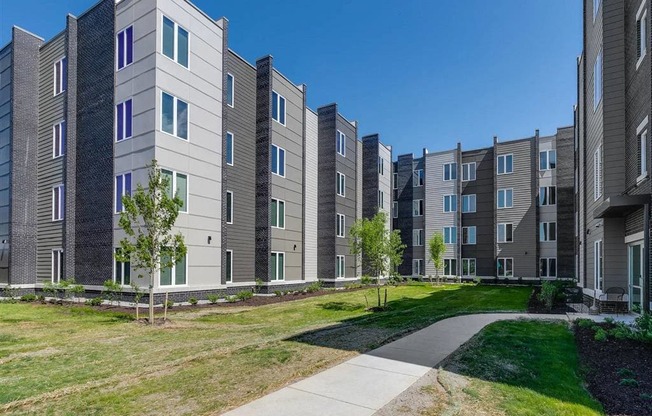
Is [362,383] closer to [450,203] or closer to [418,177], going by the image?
[450,203]

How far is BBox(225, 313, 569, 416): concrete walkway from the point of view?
501cm

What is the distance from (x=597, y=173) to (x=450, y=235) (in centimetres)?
2170

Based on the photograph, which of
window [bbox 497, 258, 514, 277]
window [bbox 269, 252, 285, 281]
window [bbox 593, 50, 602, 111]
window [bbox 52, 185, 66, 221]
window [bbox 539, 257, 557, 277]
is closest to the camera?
window [bbox 593, 50, 602, 111]

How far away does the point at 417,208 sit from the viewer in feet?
129

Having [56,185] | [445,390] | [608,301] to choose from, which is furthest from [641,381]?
[56,185]

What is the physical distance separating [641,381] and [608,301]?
830 cm

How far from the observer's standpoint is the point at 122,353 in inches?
319

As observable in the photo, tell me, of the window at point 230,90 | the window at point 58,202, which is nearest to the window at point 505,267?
the window at point 230,90

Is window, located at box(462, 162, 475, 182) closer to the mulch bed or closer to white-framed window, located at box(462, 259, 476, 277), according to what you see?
white-framed window, located at box(462, 259, 476, 277)

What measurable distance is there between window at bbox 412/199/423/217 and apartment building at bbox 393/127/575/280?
10 centimetres

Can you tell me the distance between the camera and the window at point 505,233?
34.1 m

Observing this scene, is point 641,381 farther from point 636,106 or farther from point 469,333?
point 636,106

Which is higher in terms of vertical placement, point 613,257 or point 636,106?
point 636,106

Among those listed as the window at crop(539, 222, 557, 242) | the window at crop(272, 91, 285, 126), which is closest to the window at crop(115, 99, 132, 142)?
the window at crop(272, 91, 285, 126)
